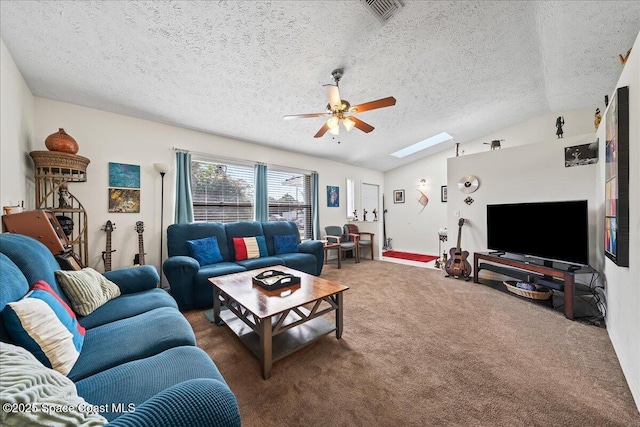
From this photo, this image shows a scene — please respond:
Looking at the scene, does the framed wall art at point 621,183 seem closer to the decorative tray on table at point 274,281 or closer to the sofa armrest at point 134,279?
the decorative tray on table at point 274,281

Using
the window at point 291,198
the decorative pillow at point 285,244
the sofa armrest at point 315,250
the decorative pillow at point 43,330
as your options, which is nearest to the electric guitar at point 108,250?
the decorative pillow at point 43,330

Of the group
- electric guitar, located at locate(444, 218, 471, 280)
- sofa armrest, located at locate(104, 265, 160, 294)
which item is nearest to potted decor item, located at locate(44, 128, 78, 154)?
sofa armrest, located at locate(104, 265, 160, 294)

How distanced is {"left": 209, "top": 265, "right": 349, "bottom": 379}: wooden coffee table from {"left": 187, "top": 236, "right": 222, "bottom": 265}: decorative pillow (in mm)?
901

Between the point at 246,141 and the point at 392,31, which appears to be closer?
the point at 392,31

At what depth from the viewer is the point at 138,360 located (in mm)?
1118

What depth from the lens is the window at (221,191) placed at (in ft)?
12.2

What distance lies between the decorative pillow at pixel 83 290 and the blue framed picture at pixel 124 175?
5.35 ft

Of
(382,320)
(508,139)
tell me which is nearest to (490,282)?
(382,320)

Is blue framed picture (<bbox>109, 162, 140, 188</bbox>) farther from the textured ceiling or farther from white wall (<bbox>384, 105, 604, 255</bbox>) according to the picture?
white wall (<bbox>384, 105, 604, 255</bbox>)

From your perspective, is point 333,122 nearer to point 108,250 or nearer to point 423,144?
point 108,250

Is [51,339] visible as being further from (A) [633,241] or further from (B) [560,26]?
(B) [560,26]

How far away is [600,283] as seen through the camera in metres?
2.67

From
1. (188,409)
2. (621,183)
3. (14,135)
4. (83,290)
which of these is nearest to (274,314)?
(188,409)

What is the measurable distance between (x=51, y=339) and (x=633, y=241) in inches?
129
